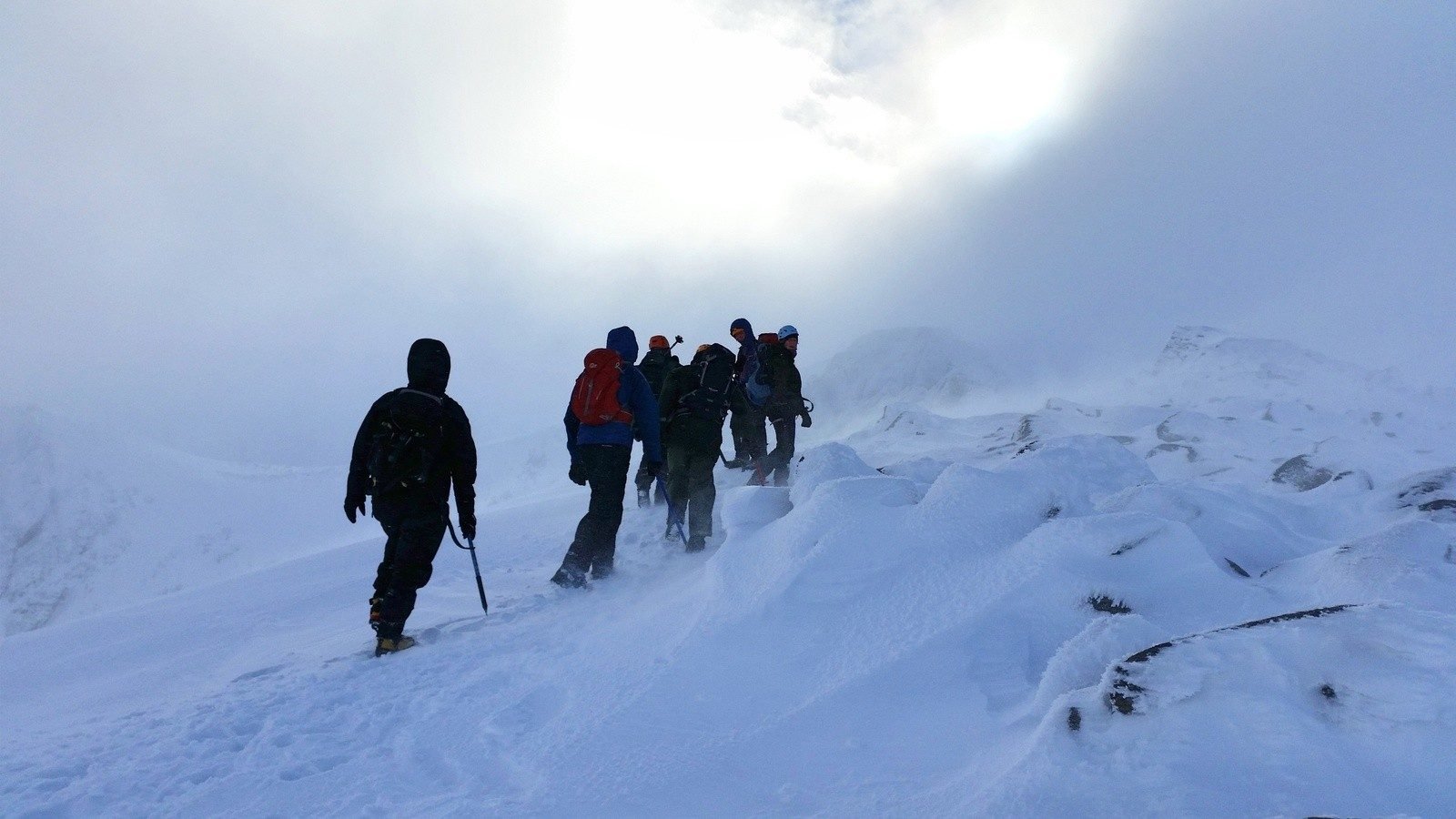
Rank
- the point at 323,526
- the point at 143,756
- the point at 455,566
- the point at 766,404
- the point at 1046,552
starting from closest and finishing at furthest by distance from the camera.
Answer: the point at 143,756 < the point at 1046,552 < the point at 455,566 < the point at 766,404 < the point at 323,526

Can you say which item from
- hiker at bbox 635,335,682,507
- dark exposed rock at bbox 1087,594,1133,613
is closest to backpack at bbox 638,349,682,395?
hiker at bbox 635,335,682,507

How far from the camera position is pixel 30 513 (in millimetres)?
113250

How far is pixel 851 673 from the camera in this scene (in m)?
3.55

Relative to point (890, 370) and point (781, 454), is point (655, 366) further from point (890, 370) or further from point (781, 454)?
point (890, 370)

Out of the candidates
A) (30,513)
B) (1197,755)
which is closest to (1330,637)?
(1197,755)

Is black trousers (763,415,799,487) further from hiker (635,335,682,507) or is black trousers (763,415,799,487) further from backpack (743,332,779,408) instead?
hiker (635,335,682,507)

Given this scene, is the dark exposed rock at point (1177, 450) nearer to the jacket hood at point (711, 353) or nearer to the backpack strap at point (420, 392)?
the jacket hood at point (711, 353)

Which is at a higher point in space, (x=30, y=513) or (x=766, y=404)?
(x=30, y=513)

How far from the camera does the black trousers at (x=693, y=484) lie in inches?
324

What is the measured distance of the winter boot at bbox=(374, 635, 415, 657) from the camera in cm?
487

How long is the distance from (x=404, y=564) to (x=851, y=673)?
3396 mm

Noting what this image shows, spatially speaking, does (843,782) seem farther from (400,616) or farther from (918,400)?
(918,400)

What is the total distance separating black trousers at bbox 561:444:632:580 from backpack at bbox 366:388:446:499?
1.84 metres

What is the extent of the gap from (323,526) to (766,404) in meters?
111
